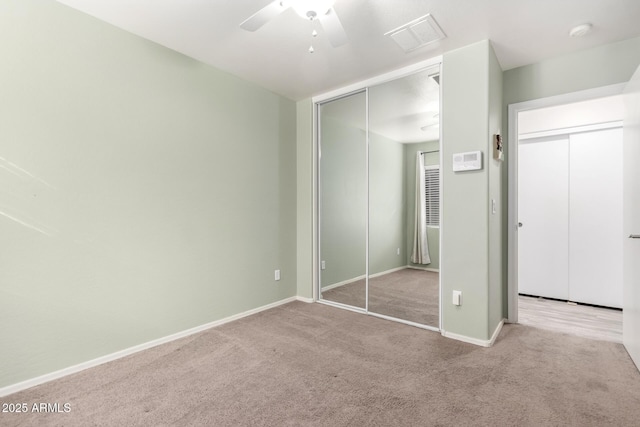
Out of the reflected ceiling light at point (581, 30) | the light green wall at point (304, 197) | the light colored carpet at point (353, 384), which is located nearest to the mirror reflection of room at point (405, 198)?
the light colored carpet at point (353, 384)

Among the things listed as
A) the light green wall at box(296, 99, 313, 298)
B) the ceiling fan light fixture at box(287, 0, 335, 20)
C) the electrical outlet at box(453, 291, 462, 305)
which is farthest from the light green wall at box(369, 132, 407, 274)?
the ceiling fan light fixture at box(287, 0, 335, 20)

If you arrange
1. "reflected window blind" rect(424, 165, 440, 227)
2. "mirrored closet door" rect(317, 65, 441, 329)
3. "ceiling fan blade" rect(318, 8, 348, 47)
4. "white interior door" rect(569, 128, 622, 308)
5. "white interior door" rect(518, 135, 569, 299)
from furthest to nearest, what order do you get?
"white interior door" rect(518, 135, 569, 299) → "white interior door" rect(569, 128, 622, 308) → "mirrored closet door" rect(317, 65, 441, 329) → "reflected window blind" rect(424, 165, 440, 227) → "ceiling fan blade" rect(318, 8, 348, 47)

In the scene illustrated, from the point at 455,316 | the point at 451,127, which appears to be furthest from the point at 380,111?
the point at 455,316

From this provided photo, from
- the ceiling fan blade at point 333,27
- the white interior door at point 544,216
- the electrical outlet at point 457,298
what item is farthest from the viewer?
the white interior door at point 544,216

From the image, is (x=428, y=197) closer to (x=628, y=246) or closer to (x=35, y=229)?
(x=628, y=246)

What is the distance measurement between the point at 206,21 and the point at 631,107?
3270 millimetres

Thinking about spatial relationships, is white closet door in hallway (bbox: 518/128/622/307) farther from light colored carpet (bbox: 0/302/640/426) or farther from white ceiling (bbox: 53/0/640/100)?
white ceiling (bbox: 53/0/640/100)

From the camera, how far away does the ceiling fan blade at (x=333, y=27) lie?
1.79m

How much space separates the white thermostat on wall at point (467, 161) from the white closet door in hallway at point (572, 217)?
2159 mm

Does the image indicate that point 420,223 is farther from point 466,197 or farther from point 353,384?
point 353,384

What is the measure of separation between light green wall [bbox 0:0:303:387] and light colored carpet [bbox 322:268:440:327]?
3.90 feet

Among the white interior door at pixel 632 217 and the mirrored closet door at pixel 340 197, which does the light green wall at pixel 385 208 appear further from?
the white interior door at pixel 632 217

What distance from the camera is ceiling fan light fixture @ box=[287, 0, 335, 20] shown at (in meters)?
1.71

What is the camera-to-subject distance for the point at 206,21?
223 centimetres
